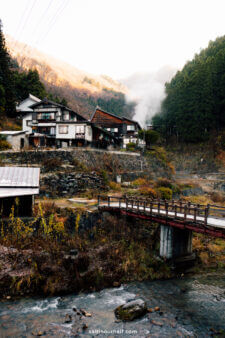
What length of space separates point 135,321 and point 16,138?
36.3m

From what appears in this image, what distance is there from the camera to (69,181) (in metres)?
28.2

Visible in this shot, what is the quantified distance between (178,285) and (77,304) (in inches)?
260

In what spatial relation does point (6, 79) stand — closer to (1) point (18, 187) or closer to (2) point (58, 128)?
(2) point (58, 128)

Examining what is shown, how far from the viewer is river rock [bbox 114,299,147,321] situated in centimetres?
1023

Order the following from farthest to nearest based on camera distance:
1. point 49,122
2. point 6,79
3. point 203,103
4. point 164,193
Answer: point 203,103 → point 6,79 → point 49,122 → point 164,193

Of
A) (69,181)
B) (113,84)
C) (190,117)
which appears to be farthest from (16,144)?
(113,84)

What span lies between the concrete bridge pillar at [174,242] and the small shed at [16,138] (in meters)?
28.7

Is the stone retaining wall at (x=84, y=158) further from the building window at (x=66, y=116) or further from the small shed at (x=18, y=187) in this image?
the building window at (x=66, y=116)

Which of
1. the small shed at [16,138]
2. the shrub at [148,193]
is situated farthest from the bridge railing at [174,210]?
the small shed at [16,138]

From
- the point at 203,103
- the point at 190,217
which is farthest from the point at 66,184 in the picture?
the point at 203,103

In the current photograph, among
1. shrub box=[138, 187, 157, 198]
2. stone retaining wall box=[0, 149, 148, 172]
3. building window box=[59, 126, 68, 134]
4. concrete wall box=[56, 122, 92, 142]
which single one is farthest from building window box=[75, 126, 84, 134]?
shrub box=[138, 187, 157, 198]

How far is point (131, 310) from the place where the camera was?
1040 centimetres

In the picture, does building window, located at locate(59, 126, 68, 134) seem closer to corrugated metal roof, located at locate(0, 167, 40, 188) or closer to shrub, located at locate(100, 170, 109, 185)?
shrub, located at locate(100, 170, 109, 185)

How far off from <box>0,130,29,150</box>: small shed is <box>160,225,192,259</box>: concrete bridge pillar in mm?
28741
